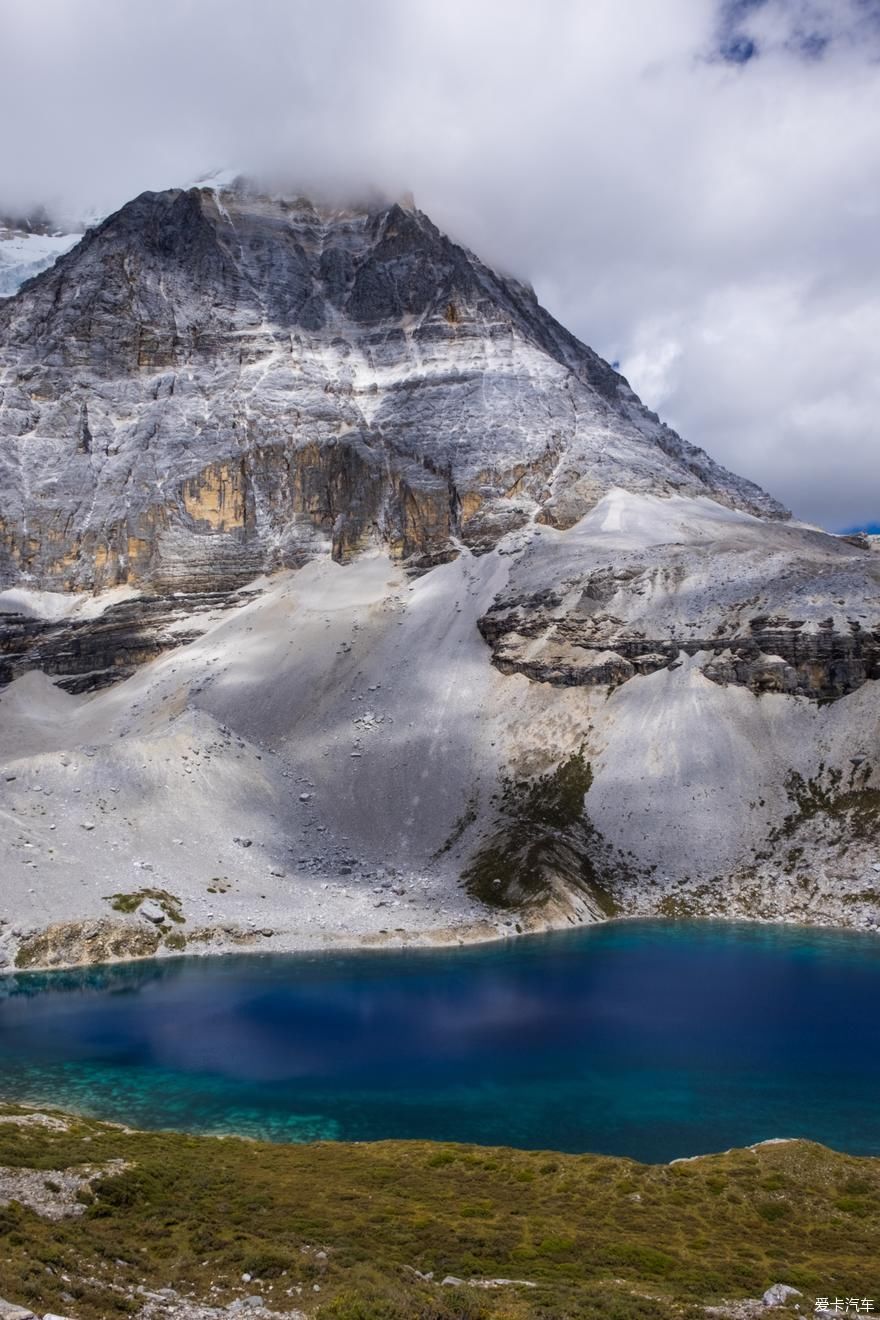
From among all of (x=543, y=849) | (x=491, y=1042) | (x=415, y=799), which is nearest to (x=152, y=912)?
(x=415, y=799)

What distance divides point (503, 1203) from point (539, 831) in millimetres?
76882

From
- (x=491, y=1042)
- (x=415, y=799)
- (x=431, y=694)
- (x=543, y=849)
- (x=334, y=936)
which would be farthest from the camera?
(x=431, y=694)

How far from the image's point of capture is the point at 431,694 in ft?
462

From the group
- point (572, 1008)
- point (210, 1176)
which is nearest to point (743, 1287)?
point (210, 1176)

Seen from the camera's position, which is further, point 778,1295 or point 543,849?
point 543,849

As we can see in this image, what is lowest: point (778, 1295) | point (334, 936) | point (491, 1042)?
point (491, 1042)

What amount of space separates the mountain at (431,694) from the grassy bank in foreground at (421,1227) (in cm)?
5505

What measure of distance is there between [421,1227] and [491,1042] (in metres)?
33.2

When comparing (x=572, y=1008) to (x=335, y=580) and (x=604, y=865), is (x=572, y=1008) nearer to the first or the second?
(x=604, y=865)

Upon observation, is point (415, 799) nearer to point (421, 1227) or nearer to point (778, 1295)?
point (421, 1227)

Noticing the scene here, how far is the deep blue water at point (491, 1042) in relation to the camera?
49.9 metres

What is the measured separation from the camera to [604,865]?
108625 millimetres

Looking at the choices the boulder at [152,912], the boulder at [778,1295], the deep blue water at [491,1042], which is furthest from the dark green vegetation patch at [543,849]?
the boulder at [778,1295]

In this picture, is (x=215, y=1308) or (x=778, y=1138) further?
(x=778, y=1138)
